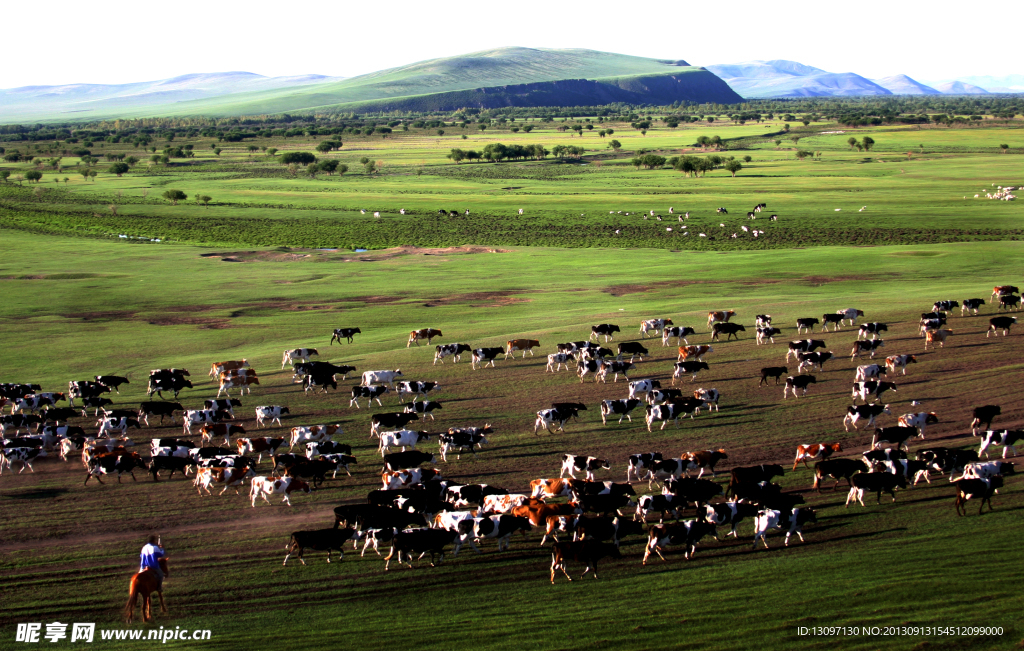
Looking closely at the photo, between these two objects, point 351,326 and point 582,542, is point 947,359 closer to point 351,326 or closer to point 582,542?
point 582,542

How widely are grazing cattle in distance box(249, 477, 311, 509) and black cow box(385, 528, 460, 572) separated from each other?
391cm

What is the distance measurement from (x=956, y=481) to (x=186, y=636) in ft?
50.3

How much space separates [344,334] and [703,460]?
65.3 feet

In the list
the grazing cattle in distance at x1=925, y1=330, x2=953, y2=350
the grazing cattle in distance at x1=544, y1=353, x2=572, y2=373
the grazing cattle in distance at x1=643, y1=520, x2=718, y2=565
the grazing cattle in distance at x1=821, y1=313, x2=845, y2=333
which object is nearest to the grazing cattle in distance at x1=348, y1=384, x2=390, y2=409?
the grazing cattle in distance at x1=544, y1=353, x2=572, y2=373

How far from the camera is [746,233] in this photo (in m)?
66.2

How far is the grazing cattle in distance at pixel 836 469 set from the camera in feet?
57.5

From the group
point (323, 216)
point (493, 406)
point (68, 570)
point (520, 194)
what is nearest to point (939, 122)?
point (520, 194)

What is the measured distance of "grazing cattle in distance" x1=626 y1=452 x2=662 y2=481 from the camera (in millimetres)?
18359

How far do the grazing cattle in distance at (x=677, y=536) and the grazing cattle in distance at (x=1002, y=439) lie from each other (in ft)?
26.0

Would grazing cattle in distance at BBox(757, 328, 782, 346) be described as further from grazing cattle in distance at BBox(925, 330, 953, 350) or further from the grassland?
grazing cattle in distance at BBox(925, 330, 953, 350)

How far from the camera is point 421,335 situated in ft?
109

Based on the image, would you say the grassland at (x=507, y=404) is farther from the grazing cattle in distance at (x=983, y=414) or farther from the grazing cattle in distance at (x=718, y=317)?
the grazing cattle in distance at (x=718, y=317)

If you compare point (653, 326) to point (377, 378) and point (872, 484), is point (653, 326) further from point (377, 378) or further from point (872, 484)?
point (872, 484)

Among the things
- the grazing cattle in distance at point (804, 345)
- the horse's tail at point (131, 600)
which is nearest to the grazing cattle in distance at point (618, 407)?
the grazing cattle in distance at point (804, 345)
